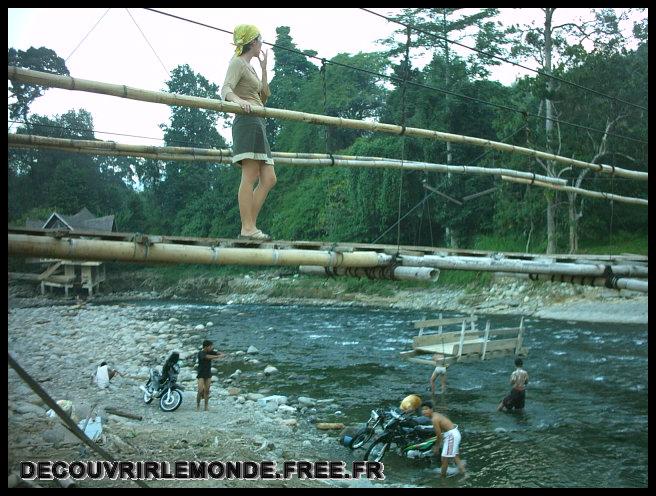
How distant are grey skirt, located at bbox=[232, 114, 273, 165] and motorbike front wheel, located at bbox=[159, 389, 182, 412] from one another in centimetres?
668

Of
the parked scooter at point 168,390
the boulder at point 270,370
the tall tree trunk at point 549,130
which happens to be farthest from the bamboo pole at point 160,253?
the tall tree trunk at point 549,130

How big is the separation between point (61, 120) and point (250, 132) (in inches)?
1195

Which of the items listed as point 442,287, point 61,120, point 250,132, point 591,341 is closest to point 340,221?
point 442,287

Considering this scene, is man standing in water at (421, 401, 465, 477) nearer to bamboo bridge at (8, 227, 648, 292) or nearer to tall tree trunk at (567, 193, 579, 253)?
bamboo bridge at (8, 227, 648, 292)

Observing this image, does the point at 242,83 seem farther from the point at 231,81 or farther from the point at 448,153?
the point at 448,153

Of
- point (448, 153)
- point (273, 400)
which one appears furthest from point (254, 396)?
point (448, 153)

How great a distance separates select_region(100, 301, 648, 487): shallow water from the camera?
9.43 meters

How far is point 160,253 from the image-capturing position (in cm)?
531

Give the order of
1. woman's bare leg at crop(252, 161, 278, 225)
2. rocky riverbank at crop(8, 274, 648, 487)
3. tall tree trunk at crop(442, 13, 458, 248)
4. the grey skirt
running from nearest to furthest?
the grey skirt < woman's bare leg at crop(252, 161, 278, 225) < rocky riverbank at crop(8, 274, 648, 487) < tall tree trunk at crop(442, 13, 458, 248)

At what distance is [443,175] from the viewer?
30828 millimetres

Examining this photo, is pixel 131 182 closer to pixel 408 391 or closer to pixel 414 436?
pixel 408 391

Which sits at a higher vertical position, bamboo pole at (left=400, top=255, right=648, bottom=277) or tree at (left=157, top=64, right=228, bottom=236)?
tree at (left=157, top=64, right=228, bottom=236)

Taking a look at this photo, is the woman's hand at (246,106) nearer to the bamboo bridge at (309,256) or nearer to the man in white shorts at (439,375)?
the bamboo bridge at (309,256)

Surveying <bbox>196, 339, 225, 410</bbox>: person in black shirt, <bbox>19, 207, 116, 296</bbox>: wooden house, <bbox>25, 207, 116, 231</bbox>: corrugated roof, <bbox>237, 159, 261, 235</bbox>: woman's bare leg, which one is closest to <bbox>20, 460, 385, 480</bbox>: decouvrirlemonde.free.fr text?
<bbox>237, 159, 261, 235</bbox>: woman's bare leg
